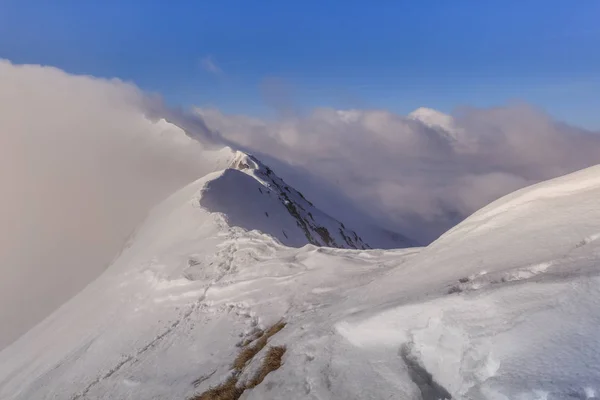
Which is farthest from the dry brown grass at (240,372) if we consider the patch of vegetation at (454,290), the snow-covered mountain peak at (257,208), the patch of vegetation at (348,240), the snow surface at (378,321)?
the patch of vegetation at (348,240)

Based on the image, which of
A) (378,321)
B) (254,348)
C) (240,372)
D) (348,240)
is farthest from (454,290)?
(348,240)

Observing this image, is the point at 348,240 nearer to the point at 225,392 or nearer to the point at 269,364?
the point at 269,364

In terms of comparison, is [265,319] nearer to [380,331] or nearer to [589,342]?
[380,331]

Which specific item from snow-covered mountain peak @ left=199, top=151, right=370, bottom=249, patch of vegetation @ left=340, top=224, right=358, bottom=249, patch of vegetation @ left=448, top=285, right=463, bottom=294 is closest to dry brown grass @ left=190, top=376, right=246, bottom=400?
patch of vegetation @ left=448, top=285, right=463, bottom=294

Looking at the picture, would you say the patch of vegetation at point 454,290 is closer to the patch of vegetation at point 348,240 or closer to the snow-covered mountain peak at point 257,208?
the snow-covered mountain peak at point 257,208

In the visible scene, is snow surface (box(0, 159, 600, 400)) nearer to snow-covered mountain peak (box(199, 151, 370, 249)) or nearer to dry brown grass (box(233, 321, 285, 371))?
dry brown grass (box(233, 321, 285, 371))
